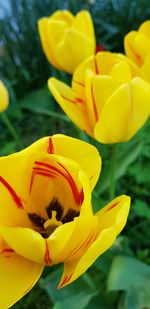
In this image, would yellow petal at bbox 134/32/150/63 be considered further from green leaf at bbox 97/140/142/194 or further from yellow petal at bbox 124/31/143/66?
green leaf at bbox 97/140/142/194

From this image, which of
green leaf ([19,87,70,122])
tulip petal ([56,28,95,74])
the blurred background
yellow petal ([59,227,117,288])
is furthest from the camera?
green leaf ([19,87,70,122])

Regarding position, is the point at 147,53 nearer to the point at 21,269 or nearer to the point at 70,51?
the point at 70,51

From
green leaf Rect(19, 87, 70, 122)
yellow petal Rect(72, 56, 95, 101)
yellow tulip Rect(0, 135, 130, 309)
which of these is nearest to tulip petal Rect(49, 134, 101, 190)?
yellow tulip Rect(0, 135, 130, 309)

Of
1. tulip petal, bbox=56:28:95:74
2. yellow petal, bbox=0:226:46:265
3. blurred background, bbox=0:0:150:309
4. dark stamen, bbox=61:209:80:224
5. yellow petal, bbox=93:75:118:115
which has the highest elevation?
yellow petal, bbox=0:226:46:265

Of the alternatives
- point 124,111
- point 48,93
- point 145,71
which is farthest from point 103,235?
point 48,93

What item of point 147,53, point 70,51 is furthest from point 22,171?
point 70,51

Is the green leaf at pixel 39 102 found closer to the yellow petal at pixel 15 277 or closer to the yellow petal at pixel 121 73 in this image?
the yellow petal at pixel 121 73
